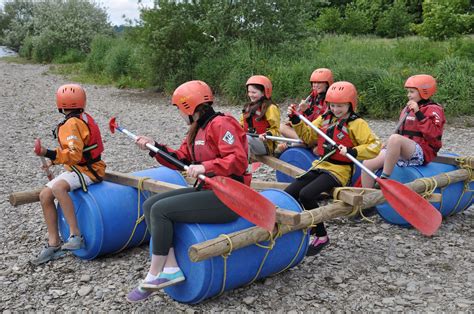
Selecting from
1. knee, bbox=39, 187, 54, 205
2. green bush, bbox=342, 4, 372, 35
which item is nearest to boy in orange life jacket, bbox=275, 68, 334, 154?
knee, bbox=39, 187, 54, 205

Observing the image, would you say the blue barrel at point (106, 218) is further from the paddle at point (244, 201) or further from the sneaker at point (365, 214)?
the sneaker at point (365, 214)

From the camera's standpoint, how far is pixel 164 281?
374 centimetres

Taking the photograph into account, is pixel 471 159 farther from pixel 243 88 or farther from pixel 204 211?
pixel 243 88

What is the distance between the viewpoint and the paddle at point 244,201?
3.72 metres

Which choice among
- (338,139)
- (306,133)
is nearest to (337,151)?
(338,139)

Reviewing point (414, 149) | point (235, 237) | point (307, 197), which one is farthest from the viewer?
point (414, 149)

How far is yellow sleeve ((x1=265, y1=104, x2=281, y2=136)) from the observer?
22.2 ft

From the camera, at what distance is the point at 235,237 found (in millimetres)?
3660

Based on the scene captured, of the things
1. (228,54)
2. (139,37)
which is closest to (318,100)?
(228,54)

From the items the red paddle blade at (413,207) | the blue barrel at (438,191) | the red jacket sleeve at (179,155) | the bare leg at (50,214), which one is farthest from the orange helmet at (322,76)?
the bare leg at (50,214)

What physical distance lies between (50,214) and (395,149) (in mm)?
3422

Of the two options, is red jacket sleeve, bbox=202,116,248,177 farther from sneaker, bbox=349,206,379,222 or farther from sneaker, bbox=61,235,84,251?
sneaker, bbox=349,206,379,222

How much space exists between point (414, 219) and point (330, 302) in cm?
106

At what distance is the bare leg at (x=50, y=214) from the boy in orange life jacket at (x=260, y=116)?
262 centimetres
